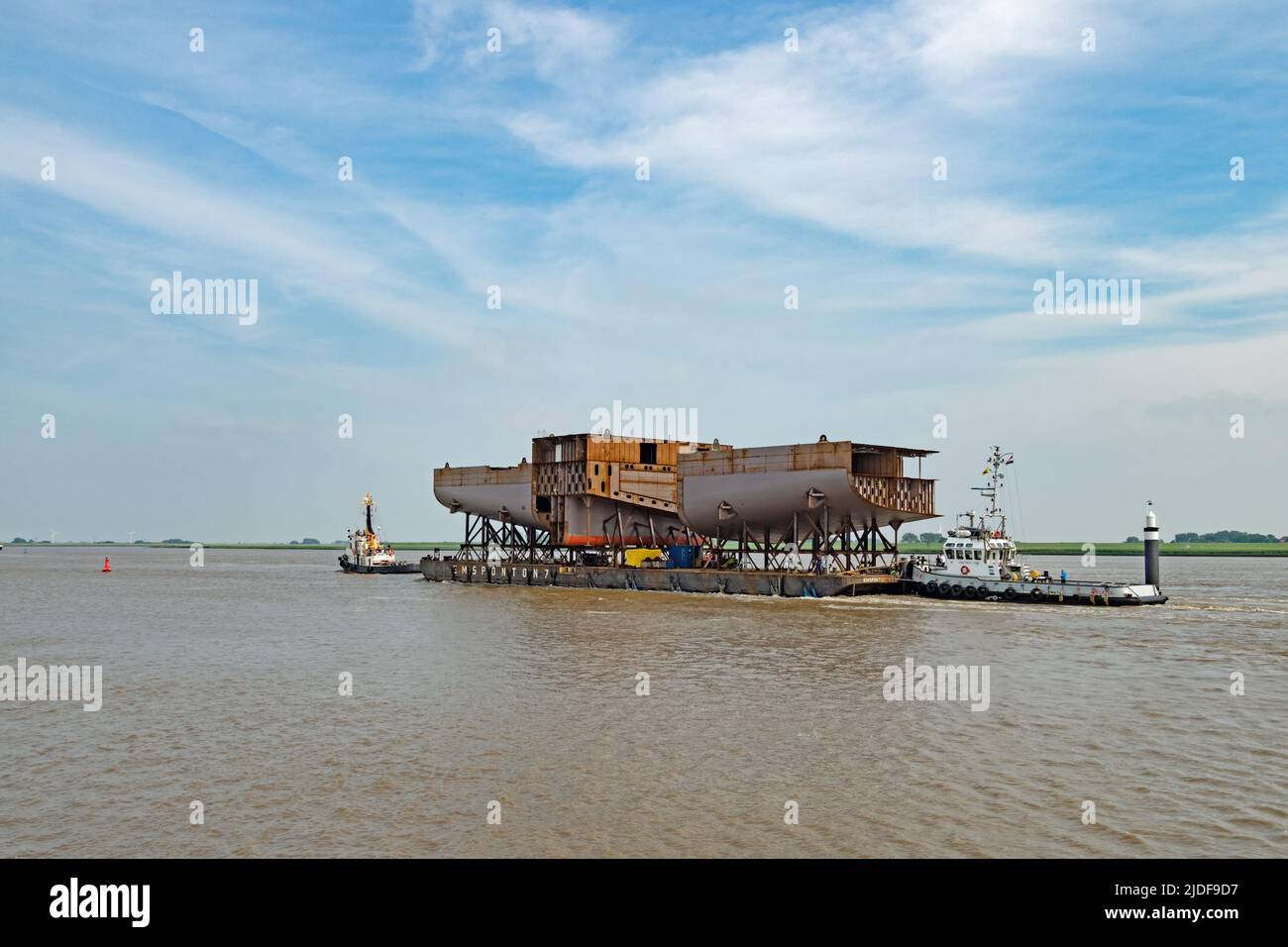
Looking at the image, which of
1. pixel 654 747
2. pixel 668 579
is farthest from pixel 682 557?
pixel 654 747

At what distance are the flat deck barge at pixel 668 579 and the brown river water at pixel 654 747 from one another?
2121cm

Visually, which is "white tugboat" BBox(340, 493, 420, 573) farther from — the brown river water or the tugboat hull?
the brown river water

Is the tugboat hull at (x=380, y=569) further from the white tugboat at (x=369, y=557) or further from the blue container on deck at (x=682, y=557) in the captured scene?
the blue container on deck at (x=682, y=557)

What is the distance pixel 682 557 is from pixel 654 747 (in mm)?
57780

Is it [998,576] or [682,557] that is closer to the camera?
[998,576]

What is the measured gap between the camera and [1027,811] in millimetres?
15781

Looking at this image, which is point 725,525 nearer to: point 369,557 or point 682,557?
point 682,557

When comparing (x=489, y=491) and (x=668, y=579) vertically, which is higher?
(x=489, y=491)

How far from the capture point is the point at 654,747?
20.4 m

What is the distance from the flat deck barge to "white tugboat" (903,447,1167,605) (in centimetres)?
412
